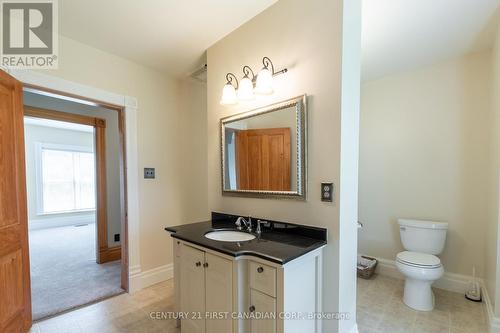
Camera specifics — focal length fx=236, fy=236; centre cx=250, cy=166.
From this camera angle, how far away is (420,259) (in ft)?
7.08

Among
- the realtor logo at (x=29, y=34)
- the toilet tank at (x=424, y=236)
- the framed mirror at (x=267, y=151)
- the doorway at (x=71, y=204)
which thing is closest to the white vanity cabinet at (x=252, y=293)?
the framed mirror at (x=267, y=151)

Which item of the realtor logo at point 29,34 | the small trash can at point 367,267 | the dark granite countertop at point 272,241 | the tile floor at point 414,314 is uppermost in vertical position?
the realtor logo at point 29,34

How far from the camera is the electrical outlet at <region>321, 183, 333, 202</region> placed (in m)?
1.46

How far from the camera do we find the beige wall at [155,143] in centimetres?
239

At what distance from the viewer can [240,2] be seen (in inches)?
68.2

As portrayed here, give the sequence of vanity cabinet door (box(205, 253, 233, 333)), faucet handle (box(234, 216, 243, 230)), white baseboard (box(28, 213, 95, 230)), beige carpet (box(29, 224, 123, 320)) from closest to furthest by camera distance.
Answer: vanity cabinet door (box(205, 253, 233, 333))
faucet handle (box(234, 216, 243, 230))
beige carpet (box(29, 224, 123, 320))
white baseboard (box(28, 213, 95, 230))

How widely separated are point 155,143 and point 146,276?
1504 mm

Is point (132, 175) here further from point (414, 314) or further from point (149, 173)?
point (414, 314)

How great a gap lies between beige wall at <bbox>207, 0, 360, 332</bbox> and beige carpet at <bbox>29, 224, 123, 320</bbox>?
2027 millimetres

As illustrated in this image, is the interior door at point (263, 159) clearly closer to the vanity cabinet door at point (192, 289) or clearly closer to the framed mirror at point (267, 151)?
the framed mirror at point (267, 151)

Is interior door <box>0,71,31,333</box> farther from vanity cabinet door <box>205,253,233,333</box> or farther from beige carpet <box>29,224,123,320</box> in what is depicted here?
vanity cabinet door <box>205,253,233,333</box>

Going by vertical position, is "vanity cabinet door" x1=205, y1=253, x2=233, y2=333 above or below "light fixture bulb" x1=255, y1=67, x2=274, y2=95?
below

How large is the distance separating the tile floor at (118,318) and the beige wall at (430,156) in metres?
2.47

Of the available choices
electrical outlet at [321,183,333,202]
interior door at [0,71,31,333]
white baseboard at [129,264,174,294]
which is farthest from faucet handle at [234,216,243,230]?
interior door at [0,71,31,333]
